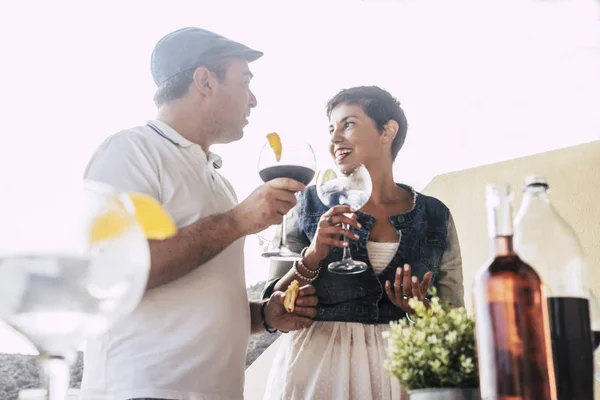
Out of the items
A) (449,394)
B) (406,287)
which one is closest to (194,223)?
(406,287)

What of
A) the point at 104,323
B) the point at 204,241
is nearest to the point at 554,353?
the point at 104,323

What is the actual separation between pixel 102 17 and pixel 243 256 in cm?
164

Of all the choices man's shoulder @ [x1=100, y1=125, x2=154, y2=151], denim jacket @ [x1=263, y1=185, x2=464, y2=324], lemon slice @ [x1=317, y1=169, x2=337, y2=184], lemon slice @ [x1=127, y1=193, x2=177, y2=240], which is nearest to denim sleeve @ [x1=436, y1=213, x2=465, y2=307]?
denim jacket @ [x1=263, y1=185, x2=464, y2=324]

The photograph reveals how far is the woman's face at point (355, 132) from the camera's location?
1.86 m

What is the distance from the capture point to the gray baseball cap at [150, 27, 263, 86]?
1641 mm

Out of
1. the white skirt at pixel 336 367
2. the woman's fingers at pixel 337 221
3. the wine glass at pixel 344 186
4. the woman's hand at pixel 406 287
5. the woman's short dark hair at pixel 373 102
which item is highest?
the woman's short dark hair at pixel 373 102

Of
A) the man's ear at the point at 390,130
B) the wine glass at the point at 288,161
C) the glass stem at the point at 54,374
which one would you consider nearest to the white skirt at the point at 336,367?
the wine glass at the point at 288,161

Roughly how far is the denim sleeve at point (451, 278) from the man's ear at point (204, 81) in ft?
2.36

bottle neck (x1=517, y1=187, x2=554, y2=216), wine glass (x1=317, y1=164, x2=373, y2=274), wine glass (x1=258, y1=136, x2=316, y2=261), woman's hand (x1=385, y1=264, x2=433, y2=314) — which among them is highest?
wine glass (x1=258, y1=136, x2=316, y2=261)

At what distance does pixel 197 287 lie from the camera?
1.29 m

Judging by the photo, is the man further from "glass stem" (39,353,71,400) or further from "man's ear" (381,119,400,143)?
"glass stem" (39,353,71,400)

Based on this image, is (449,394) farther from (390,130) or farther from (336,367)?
(390,130)

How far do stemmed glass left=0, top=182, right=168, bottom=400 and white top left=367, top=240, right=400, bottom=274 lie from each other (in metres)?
1.29

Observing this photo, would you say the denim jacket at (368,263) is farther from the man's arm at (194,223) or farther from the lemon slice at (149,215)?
the lemon slice at (149,215)
